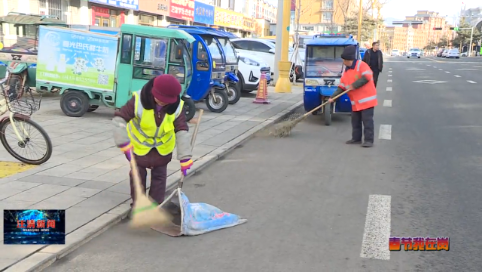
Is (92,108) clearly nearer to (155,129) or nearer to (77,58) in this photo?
(77,58)

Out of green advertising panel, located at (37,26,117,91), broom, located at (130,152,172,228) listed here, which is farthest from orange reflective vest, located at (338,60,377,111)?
broom, located at (130,152,172,228)

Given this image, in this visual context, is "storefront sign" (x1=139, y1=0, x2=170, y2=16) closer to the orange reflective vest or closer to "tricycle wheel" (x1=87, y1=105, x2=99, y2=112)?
"tricycle wheel" (x1=87, y1=105, x2=99, y2=112)

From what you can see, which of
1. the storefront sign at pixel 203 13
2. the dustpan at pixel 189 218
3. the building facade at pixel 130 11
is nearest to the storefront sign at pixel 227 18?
the building facade at pixel 130 11

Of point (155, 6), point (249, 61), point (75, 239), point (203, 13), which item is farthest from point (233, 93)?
point (203, 13)

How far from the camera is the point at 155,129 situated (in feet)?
15.8

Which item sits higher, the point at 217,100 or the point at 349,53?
the point at 349,53

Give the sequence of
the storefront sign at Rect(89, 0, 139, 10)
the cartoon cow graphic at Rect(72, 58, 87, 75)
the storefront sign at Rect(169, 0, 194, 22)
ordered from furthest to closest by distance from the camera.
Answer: the storefront sign at Rect(169, 0, 194, 22)
the storefront sign at Rect(89, 0, 139, 10)
the cartoon cow graphic at Rect(72, 58, 87, 75)

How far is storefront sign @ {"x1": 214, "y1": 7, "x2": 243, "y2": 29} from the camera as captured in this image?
4172 centimetres

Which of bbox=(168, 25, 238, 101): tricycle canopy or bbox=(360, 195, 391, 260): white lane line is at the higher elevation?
bbox=(168, 25, 238, 101): tricycle canopy

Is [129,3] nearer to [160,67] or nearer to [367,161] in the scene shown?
[160,67]

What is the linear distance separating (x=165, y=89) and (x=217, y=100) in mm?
8159

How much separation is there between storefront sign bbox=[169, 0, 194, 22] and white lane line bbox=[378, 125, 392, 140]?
79.3 ft

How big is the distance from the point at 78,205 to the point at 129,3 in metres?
23.5

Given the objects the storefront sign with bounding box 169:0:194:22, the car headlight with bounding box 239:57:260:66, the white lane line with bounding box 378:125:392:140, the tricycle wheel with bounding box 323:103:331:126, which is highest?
the storefront sign with bounding box 169:0:194:22
